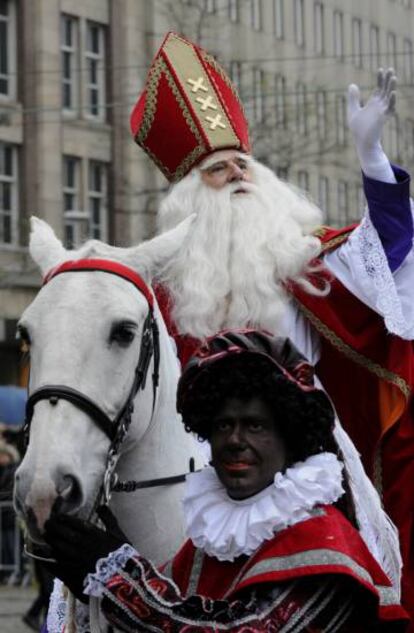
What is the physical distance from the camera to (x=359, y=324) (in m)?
5.75

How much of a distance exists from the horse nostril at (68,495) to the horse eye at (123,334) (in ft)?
1.56

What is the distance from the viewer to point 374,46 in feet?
170

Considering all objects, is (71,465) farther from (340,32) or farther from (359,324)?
(340,32)

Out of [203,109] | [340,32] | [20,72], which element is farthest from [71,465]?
[340,32]

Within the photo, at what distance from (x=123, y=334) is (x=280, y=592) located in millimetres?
1133

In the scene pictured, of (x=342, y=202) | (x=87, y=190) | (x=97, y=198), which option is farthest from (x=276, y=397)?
(x=342, y=202)

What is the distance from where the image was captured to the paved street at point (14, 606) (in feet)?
50.3

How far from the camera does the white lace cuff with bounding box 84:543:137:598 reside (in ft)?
13.6

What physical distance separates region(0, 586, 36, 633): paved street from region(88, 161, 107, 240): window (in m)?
17.3

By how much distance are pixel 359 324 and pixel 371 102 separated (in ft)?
2.37

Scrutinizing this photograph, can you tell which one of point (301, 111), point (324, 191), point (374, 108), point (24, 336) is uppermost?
point (301, 111)

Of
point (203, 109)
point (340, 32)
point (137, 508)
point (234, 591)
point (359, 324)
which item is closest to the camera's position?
point (234, 591)

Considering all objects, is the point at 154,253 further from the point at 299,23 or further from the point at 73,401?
the point at 299,23


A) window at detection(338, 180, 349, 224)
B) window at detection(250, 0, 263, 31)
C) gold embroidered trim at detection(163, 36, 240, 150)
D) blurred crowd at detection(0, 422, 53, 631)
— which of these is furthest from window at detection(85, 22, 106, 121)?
gold embroidered trim at detection(163, 36, 240, 150)
